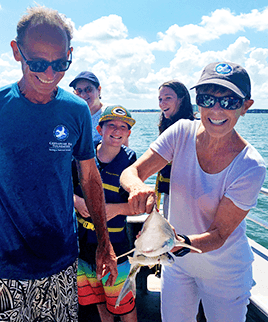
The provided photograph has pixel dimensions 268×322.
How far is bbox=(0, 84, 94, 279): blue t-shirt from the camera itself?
5.38 ft

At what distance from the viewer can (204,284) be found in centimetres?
211

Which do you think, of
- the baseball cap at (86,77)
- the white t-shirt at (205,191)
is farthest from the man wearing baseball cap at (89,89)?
the white t-shirt at (205,191)

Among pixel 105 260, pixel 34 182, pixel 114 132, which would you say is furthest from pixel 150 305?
pixel 34 182

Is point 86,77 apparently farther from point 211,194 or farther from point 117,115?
point 211,194

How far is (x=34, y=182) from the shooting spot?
169 cm

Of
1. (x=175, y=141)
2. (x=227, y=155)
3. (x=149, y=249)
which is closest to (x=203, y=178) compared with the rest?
(x=227, y=155)

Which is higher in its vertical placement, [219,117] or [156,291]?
[219,117]

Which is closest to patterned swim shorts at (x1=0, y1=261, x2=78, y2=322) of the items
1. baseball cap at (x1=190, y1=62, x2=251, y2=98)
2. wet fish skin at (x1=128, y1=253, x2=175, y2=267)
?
wet fish skin at (x1=128, y1=253, x2=175, y2=267)

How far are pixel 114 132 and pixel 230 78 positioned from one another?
130cm

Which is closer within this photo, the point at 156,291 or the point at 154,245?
the point at 154,245

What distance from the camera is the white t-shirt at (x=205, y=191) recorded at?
1859 mm

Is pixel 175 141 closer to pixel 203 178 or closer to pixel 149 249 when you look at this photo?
pixel 203 178

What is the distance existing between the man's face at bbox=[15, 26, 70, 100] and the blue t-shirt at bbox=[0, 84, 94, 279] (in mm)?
89

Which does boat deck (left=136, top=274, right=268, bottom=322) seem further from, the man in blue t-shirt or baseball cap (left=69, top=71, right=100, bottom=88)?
baseball cap (left=69, top=71, right=100, bottom=88)
